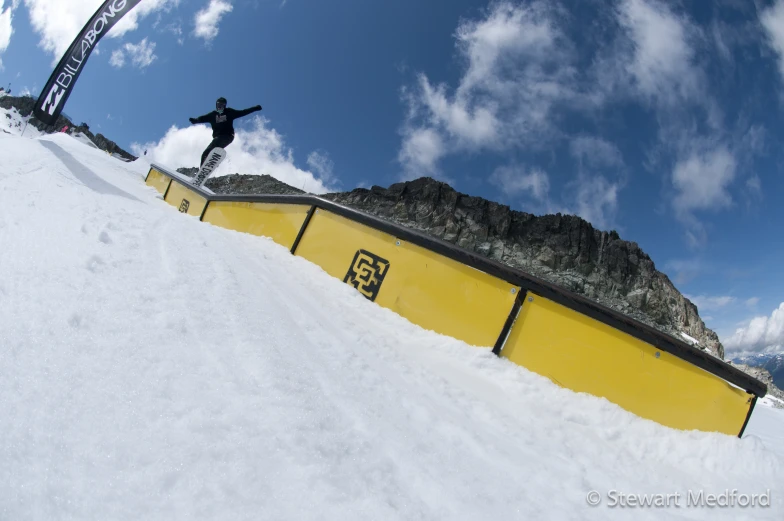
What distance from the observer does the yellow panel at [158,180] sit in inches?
571

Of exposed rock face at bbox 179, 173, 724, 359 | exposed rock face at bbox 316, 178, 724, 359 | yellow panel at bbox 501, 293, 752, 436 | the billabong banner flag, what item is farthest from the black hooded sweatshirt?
exposed rock face at bbox 179, 173, 724, 359

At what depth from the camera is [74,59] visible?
504 inches

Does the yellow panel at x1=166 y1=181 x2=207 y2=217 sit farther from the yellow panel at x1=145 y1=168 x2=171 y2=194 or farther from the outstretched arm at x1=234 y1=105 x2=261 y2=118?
the outstretched arm at x1=234 y1=105 x2=261 y2=118

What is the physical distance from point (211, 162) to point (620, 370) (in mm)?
10386

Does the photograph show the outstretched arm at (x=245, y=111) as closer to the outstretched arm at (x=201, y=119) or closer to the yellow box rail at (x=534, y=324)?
the outstretched arm at (x=201, y=119)

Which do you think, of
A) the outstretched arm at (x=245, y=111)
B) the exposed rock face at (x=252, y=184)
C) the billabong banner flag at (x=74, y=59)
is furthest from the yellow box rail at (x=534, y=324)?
the exposed rock face at (x=252, y=184)

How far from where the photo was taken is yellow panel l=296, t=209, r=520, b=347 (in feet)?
11.7

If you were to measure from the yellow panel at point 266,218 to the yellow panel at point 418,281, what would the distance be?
2.18 feet

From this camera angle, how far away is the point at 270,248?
5648 millimetres

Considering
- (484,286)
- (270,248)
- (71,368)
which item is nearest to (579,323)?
(484,286)

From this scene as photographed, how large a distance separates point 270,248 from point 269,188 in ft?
269

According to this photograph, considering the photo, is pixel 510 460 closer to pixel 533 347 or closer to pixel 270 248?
pixel 533 347

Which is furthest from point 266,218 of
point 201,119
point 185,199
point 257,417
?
point 185,199

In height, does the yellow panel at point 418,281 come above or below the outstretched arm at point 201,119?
below
